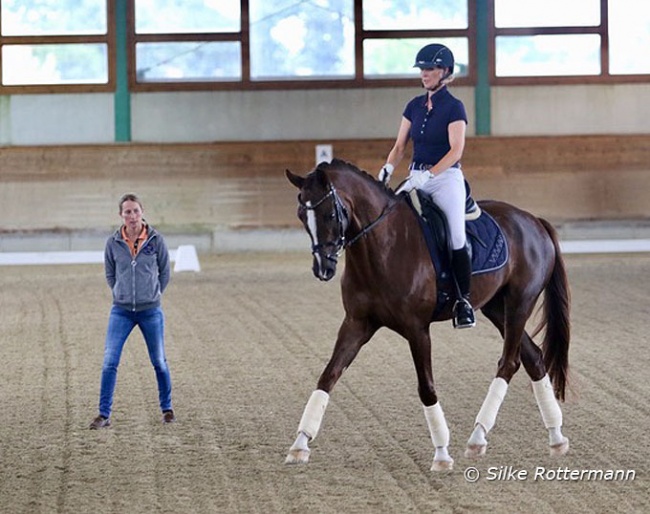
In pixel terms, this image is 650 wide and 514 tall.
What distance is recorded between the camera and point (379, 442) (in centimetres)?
640

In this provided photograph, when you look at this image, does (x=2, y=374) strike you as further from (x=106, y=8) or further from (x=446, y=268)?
(x=106, y=8)

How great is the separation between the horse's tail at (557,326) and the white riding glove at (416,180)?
1.09 metres

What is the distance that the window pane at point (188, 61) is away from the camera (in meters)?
18.7

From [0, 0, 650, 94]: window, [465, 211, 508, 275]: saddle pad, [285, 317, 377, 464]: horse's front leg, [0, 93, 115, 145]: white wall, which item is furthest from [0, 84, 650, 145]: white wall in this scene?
[285, 317, 377, 464]: horse's front leg

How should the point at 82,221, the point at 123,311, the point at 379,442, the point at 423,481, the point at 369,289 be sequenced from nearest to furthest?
the point at 423,481
the point at 369,289
the point at 379,442
the point at 123,311
the point at 82,221

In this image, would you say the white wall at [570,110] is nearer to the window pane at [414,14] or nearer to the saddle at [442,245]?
the window pane at [414,14]

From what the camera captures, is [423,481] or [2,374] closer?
[423,481]

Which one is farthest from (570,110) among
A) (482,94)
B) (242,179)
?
(242,179)

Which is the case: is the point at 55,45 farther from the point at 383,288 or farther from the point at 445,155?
the point at 383,288

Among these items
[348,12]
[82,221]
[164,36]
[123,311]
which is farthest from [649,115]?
[123,311]

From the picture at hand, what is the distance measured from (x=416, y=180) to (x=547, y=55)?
1357cm

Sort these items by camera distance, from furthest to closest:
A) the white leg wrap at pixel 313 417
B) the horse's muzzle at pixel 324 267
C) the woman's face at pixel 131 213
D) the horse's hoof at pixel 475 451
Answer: the woman's face at pixel 131 213 < the horse's hoof at pixel 475 451 < the white leg wrap at pixel 313 417 < the horse's muzzle at pixel 324 267

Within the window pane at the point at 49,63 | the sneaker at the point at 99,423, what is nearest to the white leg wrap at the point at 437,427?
the sneaker at the point at 99,423

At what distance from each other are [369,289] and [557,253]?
1.34 m
